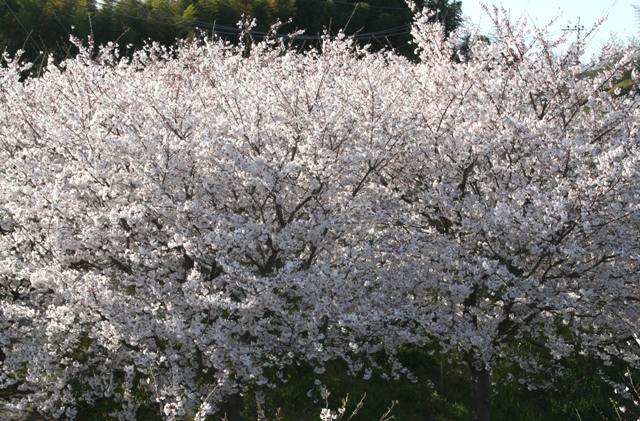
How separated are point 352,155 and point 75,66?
4.95 meters

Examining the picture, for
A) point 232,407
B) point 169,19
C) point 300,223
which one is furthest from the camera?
point 169,19

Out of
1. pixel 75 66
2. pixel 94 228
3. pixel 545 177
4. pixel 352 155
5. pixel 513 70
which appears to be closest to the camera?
pixel 94 228

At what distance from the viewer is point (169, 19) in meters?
23.3

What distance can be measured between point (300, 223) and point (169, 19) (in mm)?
19304

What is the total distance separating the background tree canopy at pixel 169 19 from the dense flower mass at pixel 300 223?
29.2 feet

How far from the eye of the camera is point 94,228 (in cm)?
606

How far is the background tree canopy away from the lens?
20000 millimetres

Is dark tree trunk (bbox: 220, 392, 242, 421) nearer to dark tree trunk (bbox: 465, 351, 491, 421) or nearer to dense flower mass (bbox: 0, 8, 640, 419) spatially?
dense flower mass (bbox: 0, 8, 640, 419)

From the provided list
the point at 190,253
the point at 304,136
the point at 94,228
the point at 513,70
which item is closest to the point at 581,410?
the point at 513,70

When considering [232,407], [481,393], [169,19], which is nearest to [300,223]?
[232,407]

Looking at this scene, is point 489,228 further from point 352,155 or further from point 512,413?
point 512,413

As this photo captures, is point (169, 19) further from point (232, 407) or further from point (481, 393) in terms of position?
point (481, 393)

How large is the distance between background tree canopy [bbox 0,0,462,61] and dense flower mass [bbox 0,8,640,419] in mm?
8895

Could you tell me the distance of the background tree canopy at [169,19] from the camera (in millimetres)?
20000
